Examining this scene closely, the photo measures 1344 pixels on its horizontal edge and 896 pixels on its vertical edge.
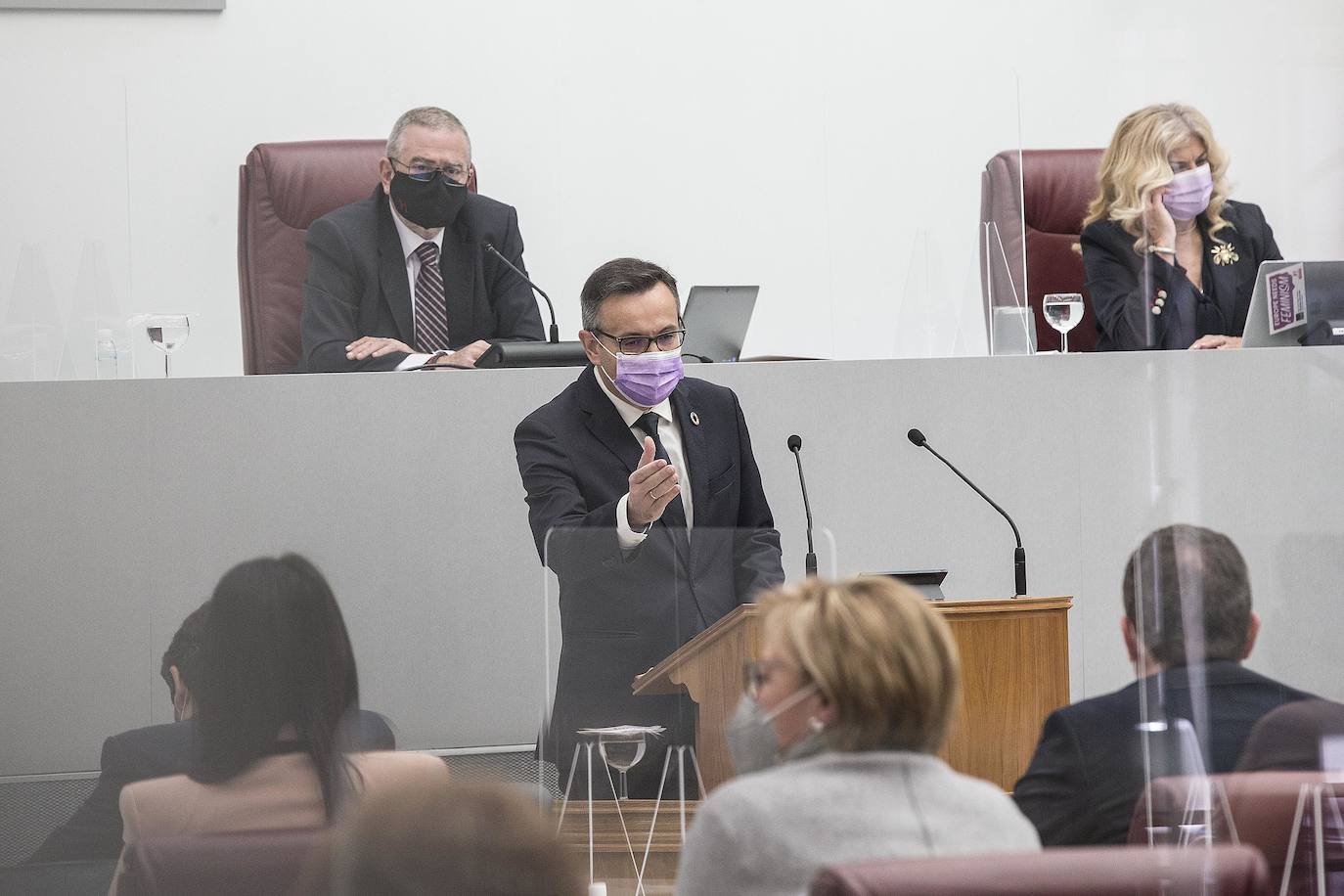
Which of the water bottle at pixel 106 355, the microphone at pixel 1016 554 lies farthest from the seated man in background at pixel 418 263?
the microphone at pixel 1016 554

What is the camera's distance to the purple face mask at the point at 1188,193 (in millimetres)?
3320

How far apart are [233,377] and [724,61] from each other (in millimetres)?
2602

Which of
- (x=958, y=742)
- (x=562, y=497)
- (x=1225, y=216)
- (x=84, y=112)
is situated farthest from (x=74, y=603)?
(x=1225, y=216)

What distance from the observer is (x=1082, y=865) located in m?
1.44

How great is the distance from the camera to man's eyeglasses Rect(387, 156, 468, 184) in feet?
11.3

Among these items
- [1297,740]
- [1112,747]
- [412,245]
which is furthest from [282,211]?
[1297,740]

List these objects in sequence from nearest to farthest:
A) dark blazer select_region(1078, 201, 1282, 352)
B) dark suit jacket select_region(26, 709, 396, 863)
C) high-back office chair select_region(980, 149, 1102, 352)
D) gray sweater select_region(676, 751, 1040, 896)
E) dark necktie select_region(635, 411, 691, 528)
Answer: gray sweater select_region(676, 751, 1040, 896)
dark suit jacket select_region(26, 709, 396, 863)
dark necktie select_region(635, 411, 691, 528)
dark blazer select_region(1078, 201, 1282, 352)
high-back office chair select_region(980, 149, 1102, 352)

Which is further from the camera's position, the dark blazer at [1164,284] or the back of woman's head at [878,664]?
the dark blazer at [1164,284]

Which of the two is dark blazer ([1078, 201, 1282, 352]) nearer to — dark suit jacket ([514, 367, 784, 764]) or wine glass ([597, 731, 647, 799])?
dark suit jacket ([514, 367, 784, 764])

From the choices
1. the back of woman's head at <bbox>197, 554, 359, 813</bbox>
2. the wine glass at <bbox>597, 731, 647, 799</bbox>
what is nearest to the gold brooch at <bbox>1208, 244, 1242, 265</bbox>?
the wine glass at <bbox>597, 731, 647, 799</bbox>

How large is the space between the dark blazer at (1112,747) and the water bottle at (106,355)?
5.48ft

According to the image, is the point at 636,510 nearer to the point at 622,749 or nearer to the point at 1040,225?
the point at 622,749

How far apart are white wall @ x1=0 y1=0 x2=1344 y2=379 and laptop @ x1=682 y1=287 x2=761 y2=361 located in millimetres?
283

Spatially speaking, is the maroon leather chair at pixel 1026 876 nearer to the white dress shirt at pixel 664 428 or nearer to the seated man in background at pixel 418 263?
the white dress shirt at pixel 664 428
